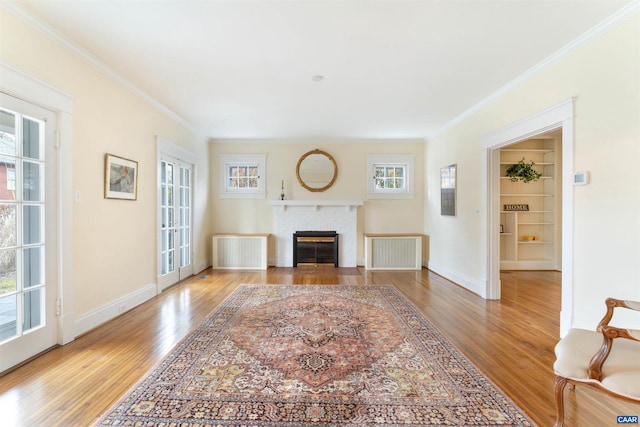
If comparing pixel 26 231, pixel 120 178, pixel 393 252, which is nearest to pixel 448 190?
pixel 393 252

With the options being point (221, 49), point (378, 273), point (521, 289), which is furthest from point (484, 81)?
point (378, 273)

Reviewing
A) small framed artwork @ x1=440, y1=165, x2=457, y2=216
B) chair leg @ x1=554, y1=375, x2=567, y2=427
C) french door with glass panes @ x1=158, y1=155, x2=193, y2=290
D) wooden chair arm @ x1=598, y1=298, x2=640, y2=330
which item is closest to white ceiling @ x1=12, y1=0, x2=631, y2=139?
french door with glass panes @ x1=158, y1=155, x2=193, y2=290

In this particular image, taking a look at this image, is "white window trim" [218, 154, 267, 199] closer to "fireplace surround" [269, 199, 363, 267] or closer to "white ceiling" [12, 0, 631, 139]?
"fireplace surround" [269, 199, 363, 267]

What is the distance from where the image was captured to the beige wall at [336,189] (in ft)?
20.6

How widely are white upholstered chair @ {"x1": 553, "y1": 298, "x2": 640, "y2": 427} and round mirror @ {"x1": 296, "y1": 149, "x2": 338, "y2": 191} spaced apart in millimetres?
4999

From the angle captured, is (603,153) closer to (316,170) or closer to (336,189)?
(336,189)

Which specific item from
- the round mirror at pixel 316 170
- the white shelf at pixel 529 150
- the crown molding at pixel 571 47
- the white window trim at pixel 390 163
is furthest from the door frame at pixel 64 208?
the white shelf at pixel 529 150

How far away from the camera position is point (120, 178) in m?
3.35

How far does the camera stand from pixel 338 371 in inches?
A: 84.8

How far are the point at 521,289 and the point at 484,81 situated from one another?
315 cm

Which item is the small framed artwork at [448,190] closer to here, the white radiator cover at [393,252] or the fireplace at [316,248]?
the white radiator cover at [393,252]

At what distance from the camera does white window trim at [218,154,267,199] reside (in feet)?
20.6

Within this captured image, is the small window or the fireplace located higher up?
the small window

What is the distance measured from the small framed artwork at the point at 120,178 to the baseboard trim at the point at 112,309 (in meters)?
1.17
